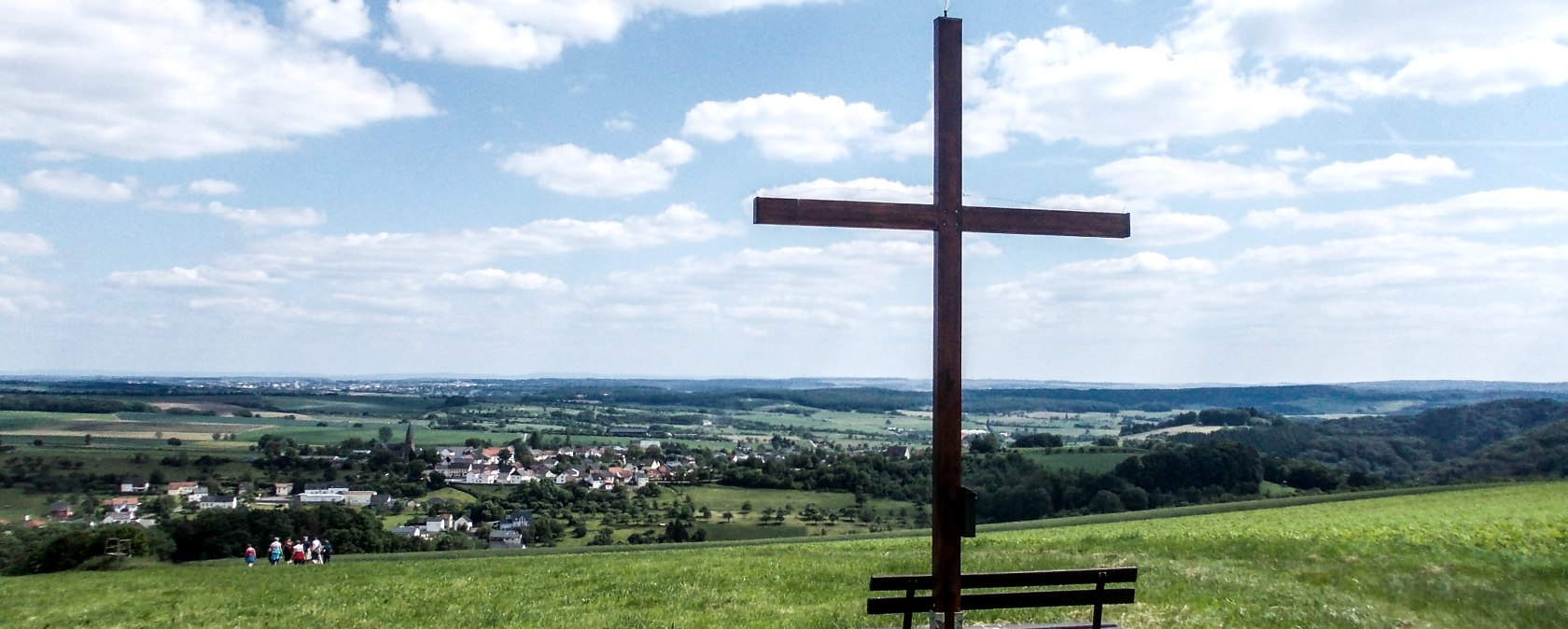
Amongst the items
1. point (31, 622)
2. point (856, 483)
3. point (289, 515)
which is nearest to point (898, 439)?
point (856, 483)

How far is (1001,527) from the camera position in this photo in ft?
105

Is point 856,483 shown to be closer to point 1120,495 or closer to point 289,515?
point 1120,495

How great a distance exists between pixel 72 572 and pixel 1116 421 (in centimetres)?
13287

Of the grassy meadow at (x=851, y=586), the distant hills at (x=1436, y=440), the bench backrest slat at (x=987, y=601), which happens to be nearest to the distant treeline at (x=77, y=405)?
Answer: the distant hills at (x=1436, y=440)

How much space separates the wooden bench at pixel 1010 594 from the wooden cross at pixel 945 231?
0.64 ft

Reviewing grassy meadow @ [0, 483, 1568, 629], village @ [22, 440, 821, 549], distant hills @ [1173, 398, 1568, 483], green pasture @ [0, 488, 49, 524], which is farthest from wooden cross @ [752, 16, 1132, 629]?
green pasture @ [0, 488, 49, 524]

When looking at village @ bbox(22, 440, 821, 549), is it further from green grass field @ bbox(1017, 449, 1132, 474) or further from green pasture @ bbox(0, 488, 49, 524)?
green grass field @ bbox(1017, 449, 1132, 474)

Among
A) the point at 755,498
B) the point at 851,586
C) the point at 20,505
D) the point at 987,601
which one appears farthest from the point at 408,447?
the point at 987,601

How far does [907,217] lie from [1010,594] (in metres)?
2.98

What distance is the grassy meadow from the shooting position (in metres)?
11.6

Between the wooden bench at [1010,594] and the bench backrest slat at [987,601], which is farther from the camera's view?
the wooden bench at [1010,594]

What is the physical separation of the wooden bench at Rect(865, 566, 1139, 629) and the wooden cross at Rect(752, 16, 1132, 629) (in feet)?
0.64

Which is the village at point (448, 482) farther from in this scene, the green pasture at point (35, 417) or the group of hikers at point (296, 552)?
the green pasture at point (35, 417)

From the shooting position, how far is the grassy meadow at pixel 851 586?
11.6 meters
